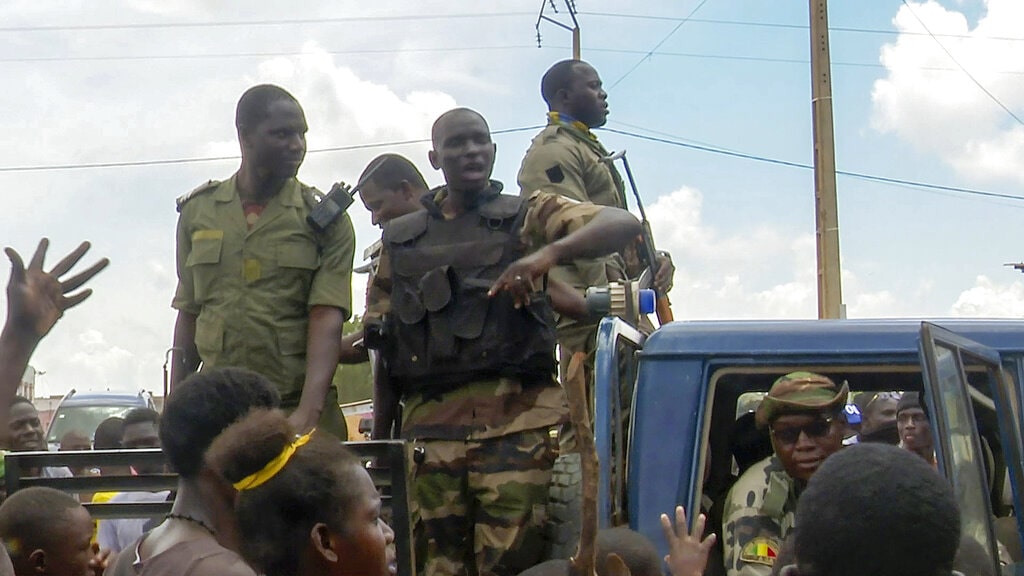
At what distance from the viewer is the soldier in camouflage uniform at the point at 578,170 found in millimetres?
4777

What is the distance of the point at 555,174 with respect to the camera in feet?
16.8

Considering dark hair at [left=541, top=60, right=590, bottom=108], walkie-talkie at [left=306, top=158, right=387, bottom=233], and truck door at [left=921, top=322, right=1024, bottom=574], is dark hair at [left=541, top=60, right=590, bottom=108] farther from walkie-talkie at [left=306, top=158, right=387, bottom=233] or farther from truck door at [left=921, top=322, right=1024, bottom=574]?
truck door at [left=921, top=322, right=1024, bottom=574]

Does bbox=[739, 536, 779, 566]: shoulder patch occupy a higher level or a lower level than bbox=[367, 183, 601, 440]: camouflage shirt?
lower

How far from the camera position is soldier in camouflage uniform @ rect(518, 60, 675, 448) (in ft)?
15.7

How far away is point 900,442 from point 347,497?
283 centimetres

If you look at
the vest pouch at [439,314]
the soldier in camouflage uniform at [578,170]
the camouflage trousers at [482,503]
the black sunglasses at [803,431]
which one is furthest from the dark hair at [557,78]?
the black sunglasses at [803,431]

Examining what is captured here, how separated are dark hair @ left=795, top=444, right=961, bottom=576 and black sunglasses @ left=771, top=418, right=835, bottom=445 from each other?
1746 mm

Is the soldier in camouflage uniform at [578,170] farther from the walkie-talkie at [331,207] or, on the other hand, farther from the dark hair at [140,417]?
the dark hair at [140,417]

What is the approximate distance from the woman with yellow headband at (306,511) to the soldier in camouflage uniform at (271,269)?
1.71m

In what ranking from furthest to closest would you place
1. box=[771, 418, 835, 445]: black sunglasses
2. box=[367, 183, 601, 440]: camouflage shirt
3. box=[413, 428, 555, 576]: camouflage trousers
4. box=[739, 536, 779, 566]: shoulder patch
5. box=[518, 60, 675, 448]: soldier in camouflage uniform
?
box=[518, 60, 675, 448]: soldier in camouflage uniform → box=[367, 183, 601, 440]: camouflage shirt → box=[413, 428, 555, 576]: camouflage trousers → box=[771, 418, 835, 445]: black sunglasses → box=[739, 536, 779, 566]: shoulder patch

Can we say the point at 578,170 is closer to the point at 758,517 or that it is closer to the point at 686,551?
the point at 758,517

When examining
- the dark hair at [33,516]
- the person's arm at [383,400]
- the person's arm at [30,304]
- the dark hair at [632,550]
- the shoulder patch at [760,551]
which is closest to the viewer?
the person's arm at [30,304]

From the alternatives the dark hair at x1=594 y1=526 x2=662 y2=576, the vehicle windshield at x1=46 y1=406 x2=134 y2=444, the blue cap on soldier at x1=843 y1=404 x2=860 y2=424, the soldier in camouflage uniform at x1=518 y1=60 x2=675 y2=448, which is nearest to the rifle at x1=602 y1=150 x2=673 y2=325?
the soldier in camouflage uniform at x1=518 y1=60 x2=675 y2=448

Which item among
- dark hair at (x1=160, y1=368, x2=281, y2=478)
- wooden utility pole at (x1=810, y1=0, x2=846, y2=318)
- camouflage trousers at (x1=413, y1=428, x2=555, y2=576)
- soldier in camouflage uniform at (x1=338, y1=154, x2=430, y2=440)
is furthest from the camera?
wooden utility pole at (x1=810, y1=0, x2=846, y2=318)
